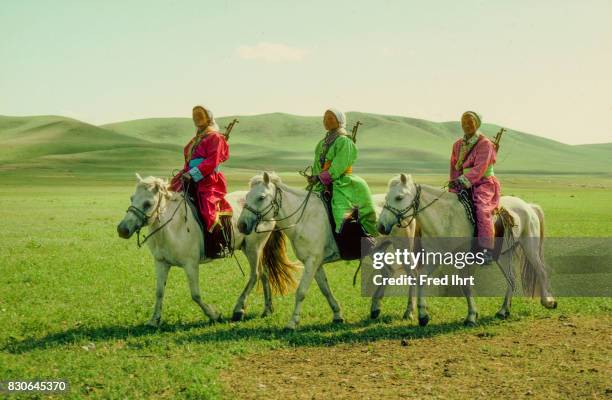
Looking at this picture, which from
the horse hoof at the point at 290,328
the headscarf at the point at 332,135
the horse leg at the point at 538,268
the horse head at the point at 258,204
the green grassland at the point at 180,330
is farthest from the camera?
the horse leg at the point at 538,268

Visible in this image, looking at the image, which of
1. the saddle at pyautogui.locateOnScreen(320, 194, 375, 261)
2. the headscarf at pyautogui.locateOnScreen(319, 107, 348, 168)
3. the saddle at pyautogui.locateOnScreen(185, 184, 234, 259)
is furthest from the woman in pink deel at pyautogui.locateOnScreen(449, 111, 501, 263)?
the saddle at pyautogui.locateOnScreen(185, 184, 234, 259)

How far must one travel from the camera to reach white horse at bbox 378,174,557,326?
1005cm

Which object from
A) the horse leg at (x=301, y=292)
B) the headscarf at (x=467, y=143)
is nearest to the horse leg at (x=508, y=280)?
the headscarf at (x=467, y=143)

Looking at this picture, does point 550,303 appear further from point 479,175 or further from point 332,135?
point 332,135

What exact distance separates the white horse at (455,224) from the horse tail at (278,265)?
79.9 inches

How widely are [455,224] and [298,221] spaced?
8.86 feet

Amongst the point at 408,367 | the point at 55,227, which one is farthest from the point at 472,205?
the point at 55,227

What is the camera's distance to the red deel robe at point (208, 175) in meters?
10.7

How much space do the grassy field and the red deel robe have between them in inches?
77.2

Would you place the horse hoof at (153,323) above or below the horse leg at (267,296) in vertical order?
below

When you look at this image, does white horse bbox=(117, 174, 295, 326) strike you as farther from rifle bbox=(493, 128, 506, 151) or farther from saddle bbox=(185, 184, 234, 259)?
rifle bbox=(493, 128, 506, 151)

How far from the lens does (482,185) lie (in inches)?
431

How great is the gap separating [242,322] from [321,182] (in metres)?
2.77

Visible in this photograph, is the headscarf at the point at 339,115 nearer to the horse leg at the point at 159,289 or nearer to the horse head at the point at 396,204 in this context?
the horse head at the point at 396,204
